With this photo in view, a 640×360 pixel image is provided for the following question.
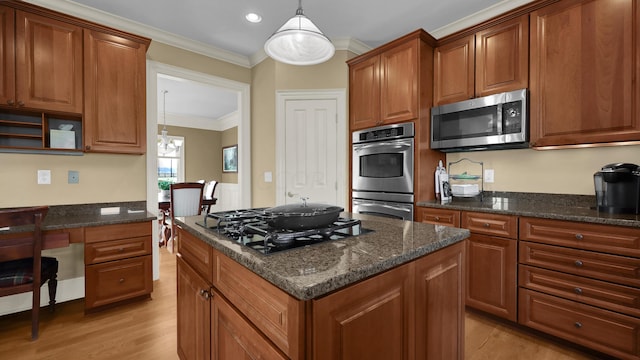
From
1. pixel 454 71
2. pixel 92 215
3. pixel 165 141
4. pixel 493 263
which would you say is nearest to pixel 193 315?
pixel 92 215

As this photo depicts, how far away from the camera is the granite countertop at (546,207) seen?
5.50 ft

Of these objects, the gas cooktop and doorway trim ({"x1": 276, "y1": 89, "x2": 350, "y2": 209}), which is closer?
the gas cooktop

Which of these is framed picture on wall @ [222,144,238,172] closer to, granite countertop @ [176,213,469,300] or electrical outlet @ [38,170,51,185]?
electrical outlet @ [38,170,51,185]

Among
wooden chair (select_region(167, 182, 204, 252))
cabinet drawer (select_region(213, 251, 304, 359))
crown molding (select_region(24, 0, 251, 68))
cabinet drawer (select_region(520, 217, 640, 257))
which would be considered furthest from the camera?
wooden chair (select_region(167, 182, 204, 252))

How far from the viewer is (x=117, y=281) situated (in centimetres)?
238

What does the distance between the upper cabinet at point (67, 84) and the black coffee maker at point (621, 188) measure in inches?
144

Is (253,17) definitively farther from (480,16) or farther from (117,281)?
(117,281)

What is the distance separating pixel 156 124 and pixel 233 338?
110 inches

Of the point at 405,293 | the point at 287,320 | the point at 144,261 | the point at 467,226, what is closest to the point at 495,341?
the point at 467,226

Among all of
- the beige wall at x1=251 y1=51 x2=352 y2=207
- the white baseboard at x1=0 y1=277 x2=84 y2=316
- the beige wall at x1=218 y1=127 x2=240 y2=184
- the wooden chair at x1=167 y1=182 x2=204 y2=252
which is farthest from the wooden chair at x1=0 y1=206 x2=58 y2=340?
the beige wall at x1=218 y1=127 x2=240 y2=184

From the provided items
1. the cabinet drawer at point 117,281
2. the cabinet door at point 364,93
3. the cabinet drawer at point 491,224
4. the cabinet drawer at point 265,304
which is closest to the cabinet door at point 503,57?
the cabinet door at point 364,93

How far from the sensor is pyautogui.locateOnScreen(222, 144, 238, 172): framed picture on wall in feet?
22.2

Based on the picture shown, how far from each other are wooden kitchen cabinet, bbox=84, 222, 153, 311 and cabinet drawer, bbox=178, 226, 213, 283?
3.90 feet

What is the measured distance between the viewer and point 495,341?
1.96m
